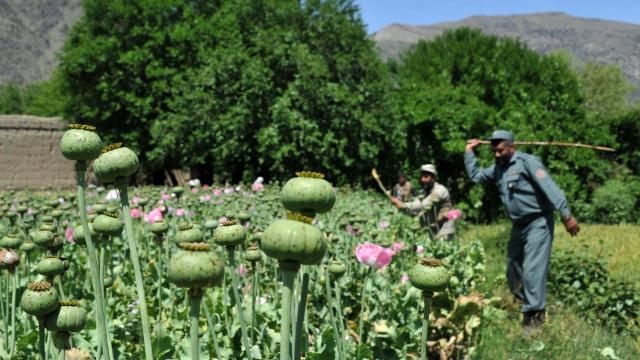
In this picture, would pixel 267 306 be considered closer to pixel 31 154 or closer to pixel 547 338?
pixel 547 338

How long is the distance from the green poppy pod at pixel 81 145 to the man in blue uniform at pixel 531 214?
409 cm

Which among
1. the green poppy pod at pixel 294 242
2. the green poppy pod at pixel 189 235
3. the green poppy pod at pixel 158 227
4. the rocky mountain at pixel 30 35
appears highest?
the rocky mountain at pixel 30 35

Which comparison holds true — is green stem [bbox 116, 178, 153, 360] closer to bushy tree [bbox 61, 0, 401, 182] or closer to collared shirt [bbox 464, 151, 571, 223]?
collared shirt [bbox 464, 151, 571, 223]

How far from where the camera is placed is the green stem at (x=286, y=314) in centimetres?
90

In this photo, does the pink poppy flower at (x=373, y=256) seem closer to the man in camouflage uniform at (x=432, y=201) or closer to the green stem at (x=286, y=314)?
the green stem at (x=286, y=314)

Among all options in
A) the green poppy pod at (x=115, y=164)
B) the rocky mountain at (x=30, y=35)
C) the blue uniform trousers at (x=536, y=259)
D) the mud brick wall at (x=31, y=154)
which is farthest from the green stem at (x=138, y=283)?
the rocky mountain at (x=30, y=35)

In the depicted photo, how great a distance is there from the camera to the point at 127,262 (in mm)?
4129

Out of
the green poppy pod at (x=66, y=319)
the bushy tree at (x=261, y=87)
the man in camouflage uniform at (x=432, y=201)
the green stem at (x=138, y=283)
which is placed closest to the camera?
the green stem at (x=138, y=283)

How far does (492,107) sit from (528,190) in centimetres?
1175

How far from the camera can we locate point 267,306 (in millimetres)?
2842

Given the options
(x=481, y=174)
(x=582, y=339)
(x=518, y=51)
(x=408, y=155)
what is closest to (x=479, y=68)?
(x=518, y=51)

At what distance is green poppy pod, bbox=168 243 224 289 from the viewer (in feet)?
3.34

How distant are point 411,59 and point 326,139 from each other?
6.22 metres

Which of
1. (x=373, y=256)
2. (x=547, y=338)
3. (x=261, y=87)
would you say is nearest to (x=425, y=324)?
(x=373, y=256)
